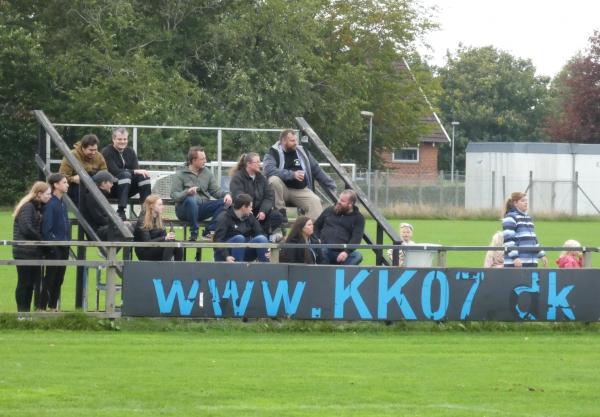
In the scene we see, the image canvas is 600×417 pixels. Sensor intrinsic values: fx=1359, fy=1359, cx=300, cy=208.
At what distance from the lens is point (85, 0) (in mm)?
47812

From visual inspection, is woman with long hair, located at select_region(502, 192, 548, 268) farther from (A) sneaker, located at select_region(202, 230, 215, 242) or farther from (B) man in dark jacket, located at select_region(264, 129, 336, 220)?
(A) sneaker, located at select_region(202, 230, 215, 242)

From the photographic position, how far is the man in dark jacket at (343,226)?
16.1 m

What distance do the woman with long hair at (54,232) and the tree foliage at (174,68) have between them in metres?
25.9

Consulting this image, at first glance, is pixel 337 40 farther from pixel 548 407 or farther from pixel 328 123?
pixel 548 407

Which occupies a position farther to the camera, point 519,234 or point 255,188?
point 255,188

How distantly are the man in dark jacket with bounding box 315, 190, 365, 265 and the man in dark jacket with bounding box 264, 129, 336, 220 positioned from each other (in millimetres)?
1148

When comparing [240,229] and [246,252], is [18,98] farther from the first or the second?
[246,252]

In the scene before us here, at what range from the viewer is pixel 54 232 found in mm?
15516

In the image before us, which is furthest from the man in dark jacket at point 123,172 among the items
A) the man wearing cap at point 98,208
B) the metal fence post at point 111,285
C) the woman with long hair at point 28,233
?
the metal fence post at point 111,285

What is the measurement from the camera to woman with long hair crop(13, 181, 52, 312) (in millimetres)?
15180

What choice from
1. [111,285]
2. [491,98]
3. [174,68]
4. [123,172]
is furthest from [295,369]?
[491,98]

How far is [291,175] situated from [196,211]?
4.24 ft

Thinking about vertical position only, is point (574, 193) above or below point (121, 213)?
below

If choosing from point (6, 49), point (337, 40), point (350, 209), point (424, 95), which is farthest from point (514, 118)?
point (350, 209)
